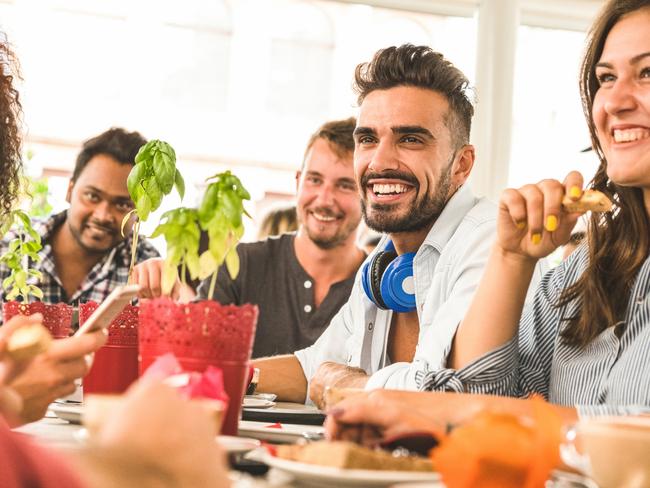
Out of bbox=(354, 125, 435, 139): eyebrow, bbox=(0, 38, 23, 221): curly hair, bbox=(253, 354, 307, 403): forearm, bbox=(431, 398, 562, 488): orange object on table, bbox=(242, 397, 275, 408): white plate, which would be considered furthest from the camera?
bbox=(354, 125, 435, 139): eyebrow

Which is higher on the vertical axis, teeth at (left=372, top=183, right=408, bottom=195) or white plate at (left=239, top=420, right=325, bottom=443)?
teeth at (left=372, top=183, right=408, bottom=195)

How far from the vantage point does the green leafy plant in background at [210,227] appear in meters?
1.13

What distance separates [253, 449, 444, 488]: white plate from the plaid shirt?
10.6 feet

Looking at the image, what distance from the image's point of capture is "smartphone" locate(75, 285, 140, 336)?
40.3 inches

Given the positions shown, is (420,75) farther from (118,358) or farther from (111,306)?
(111,306)

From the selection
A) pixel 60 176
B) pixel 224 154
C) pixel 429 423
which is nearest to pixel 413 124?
pixel 429 423

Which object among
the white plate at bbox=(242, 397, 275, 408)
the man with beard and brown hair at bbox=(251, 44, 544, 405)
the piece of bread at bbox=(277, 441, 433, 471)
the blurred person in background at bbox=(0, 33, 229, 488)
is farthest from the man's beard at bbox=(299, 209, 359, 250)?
the blurred person in background at bbox=(0, 33, 229, 488)

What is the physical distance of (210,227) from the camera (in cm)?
113

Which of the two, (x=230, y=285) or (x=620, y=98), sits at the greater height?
(x=620, y=98)

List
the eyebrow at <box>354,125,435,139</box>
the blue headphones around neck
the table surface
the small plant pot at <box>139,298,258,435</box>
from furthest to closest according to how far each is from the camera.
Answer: the eyebrow at <box>354,125,435,139</box>
the blue headphones around neck
the small plant pot at <box>139,298,258,435</box>
the table surface

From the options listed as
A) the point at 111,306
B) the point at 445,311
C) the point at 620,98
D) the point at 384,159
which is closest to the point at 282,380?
the point at 445,311

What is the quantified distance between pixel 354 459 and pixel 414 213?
6.59ft

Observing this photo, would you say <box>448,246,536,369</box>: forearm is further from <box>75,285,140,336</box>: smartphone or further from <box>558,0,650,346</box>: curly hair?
<box>75,285,140,336</box>: smartphone

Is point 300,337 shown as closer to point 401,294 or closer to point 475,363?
point 401,294
